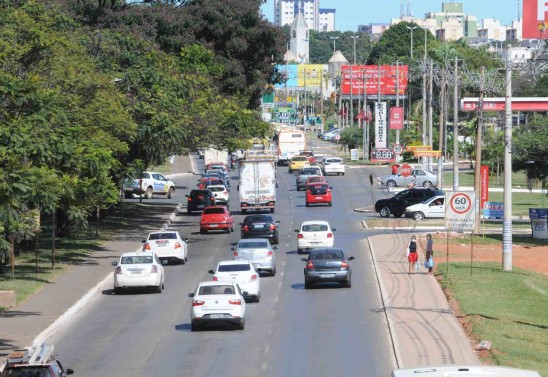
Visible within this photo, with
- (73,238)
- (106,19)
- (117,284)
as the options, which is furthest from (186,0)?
(117,284)

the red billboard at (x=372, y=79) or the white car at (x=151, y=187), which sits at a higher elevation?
the red billboard at (x=372, y=79)

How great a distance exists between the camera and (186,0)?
8888 cm

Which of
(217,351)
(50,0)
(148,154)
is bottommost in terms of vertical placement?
(217,351)

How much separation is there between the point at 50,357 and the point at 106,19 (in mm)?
61726

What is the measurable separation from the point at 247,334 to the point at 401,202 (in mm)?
39744

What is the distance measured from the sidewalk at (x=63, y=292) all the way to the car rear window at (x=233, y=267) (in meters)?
4.56

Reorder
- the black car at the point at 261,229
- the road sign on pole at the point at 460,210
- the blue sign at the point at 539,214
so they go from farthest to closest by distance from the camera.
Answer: the blue sign at the point at 539,214, the black car at the point at 261,229, the road sign on pole at the point at 460,210

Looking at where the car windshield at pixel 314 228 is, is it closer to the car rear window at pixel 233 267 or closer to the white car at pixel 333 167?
the car rear window at pixel 233 267

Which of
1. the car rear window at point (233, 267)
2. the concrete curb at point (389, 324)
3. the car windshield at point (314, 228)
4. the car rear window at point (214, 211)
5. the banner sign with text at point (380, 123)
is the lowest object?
the concrete curb at point (389, 324)

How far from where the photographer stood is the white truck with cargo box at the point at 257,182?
7006 centimetres

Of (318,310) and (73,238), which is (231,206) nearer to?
(73,238)

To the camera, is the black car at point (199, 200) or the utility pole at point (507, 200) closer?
the utility pole at point (507, 200)

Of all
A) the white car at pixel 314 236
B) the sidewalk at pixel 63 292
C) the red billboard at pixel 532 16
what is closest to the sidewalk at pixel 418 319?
the white car at pixel 314 236

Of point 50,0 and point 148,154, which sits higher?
point 50,0
